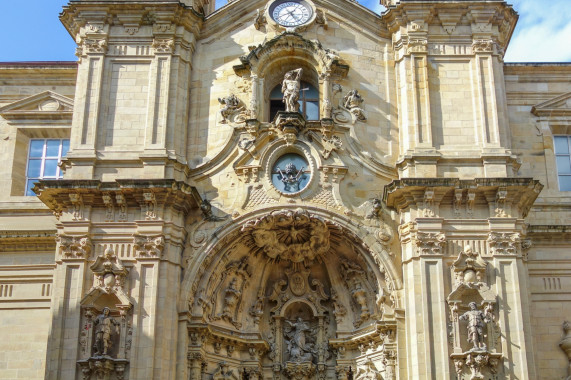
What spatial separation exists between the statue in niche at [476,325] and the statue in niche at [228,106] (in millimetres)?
7049

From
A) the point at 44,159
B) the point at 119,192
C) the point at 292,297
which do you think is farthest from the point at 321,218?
the point at 44,159

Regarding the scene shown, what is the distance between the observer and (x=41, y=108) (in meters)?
23.1

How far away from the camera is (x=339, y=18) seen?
74.2ft

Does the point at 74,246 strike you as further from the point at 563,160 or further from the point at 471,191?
the point at 563,160

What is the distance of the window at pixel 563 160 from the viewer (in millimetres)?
22094

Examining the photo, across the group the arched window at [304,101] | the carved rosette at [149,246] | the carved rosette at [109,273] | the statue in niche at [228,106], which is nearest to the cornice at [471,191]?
the arched window at [304,101]

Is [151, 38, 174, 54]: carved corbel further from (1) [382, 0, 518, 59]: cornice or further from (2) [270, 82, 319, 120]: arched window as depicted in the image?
(1) [382, 0, 518, 59]: cornice

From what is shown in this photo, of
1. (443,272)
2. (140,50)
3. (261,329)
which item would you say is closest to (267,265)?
(261,329)

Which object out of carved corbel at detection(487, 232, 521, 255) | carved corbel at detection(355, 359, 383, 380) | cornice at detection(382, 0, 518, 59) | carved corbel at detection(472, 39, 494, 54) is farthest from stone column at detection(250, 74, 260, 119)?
carved corbel at detection(355, 359, 383, 380)

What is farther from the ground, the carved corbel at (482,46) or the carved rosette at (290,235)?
the carved corbel at (482,46)

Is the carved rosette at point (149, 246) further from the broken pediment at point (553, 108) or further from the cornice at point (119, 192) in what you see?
the broken pediment at point (553, 108)

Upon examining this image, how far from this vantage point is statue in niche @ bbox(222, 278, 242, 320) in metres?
20.4

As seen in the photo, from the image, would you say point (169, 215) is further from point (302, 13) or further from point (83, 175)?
point (302, 13)

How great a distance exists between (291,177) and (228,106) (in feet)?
7.71
